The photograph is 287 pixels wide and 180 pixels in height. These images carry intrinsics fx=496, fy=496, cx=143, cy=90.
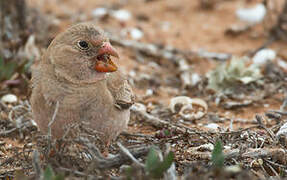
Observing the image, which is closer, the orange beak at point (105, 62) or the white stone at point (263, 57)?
the orange beak at point (105, 62)

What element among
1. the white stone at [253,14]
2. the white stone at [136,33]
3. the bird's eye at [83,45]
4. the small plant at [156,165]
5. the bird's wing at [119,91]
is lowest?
the small plant at [156,165]

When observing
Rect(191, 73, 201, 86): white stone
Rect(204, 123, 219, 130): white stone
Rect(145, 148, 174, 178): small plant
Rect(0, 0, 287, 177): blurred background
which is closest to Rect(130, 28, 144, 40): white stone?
Rect(0, 0, 287, 177): blurred background

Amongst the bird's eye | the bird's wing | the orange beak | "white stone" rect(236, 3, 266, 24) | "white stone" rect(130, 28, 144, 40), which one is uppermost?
"white stone" rect(236, 3, 266, 24)

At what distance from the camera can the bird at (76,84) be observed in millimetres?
3848

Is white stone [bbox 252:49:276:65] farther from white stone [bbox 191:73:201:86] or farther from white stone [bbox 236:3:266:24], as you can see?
white stone [bbox 236:3:266:24]

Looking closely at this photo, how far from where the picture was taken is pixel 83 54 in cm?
392

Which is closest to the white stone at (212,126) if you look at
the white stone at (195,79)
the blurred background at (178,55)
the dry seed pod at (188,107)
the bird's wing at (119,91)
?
the blurred background at (178,55)

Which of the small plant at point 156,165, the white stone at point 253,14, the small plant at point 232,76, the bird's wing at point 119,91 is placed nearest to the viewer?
the small plant at point 156,165

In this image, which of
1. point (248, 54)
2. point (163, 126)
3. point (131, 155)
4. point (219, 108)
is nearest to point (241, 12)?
point (248, 54)

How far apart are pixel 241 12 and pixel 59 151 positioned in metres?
5.44

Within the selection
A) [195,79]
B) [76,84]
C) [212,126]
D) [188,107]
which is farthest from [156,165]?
[195,79]

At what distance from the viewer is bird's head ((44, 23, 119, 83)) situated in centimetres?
391

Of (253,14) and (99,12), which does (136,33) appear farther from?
(253,14)

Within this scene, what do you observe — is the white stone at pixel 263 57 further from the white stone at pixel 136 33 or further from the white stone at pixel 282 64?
the white stone at pixel 136 33
